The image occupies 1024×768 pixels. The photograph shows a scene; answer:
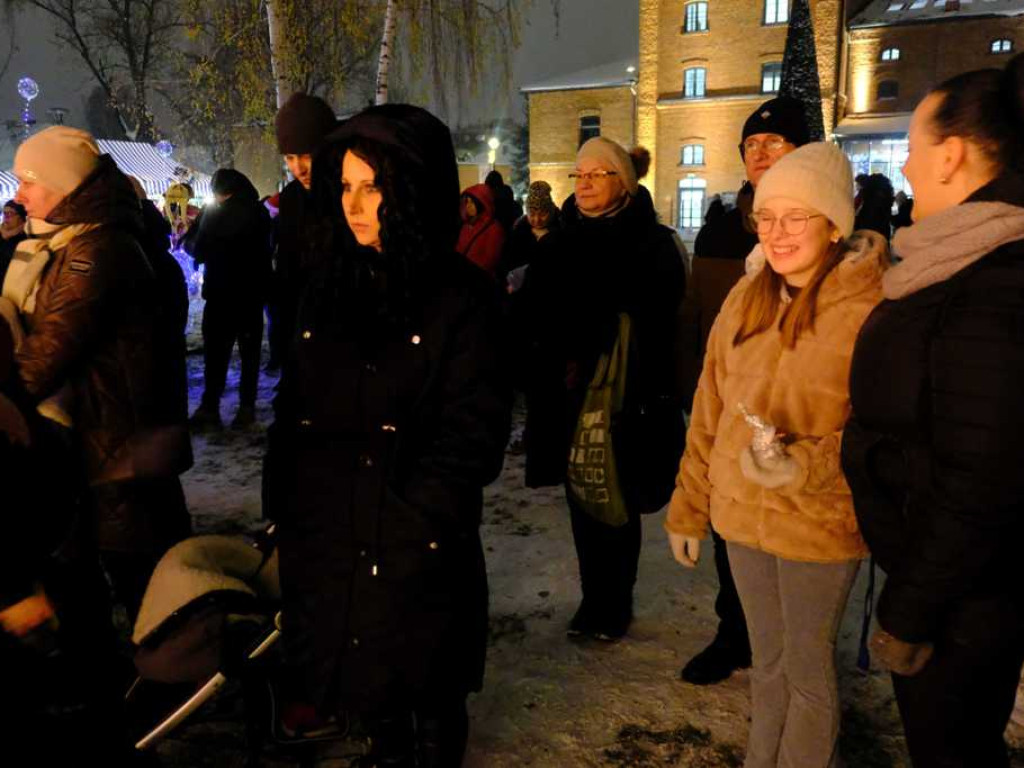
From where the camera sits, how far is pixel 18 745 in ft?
6.68

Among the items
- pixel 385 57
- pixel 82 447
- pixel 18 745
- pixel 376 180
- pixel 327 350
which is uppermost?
pixel 385 57

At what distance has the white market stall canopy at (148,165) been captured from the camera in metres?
17.8

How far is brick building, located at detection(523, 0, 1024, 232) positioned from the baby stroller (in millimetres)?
35063

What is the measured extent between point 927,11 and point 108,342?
40903 millimetres

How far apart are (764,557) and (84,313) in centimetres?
246

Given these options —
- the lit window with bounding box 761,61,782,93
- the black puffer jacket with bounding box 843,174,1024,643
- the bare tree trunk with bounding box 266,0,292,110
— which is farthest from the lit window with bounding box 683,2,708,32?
the black puffer jacket with bounding box 843,174,1024,643

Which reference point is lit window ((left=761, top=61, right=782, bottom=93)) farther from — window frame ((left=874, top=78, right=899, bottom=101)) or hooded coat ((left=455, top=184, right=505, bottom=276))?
hooded coat ((left=455, top=184, right=505, bottom=276))

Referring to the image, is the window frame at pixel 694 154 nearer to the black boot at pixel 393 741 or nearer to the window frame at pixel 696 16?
the window frame at pixel 696 16

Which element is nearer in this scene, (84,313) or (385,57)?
(84,313)

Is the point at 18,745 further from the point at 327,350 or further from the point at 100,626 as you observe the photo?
the point at 327,350

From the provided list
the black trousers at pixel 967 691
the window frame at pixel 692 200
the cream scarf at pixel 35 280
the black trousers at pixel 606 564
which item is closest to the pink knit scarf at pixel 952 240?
the black trousers at pixel 967 691

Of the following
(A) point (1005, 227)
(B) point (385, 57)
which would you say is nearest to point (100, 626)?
(A) point (1005, 227)

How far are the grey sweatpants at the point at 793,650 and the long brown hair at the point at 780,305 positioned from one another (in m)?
0.66

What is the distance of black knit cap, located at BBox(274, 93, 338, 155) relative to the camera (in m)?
3.90
